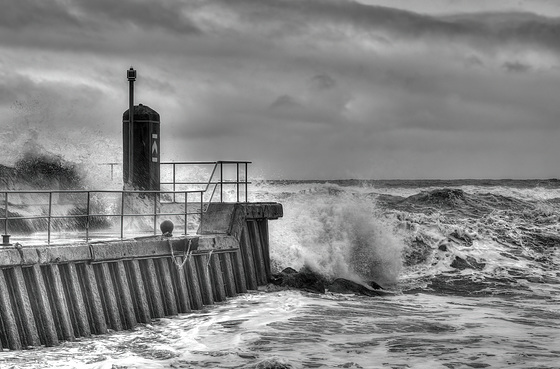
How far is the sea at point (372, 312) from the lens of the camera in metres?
12.6

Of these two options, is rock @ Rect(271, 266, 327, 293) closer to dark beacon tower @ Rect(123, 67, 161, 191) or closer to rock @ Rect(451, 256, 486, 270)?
dark beacon tower @ Rect(123, 67, 161, 191)

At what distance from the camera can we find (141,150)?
18.5m

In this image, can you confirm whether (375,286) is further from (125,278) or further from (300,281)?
(125,278)

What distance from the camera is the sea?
497 inches

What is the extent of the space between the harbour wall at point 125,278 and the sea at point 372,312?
0.30 m

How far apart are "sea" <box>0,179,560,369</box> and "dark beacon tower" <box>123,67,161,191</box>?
11.1ft

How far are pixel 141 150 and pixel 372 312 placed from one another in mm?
6113

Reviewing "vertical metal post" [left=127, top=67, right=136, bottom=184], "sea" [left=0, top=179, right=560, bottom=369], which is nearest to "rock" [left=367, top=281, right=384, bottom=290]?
"sea" [left=0, top=179, right=560, bottom=369]

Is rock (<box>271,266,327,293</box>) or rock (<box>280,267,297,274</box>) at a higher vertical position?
rock (<box>280,267,297,274</box>)

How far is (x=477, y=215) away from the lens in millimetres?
37938

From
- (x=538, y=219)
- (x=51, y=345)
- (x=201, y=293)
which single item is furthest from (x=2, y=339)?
(x=538, y=219)

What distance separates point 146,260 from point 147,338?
70.8 inches

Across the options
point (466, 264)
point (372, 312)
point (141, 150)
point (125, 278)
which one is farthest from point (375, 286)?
point (125, 278)

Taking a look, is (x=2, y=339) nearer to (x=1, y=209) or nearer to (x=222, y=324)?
(x=222, y=324)
